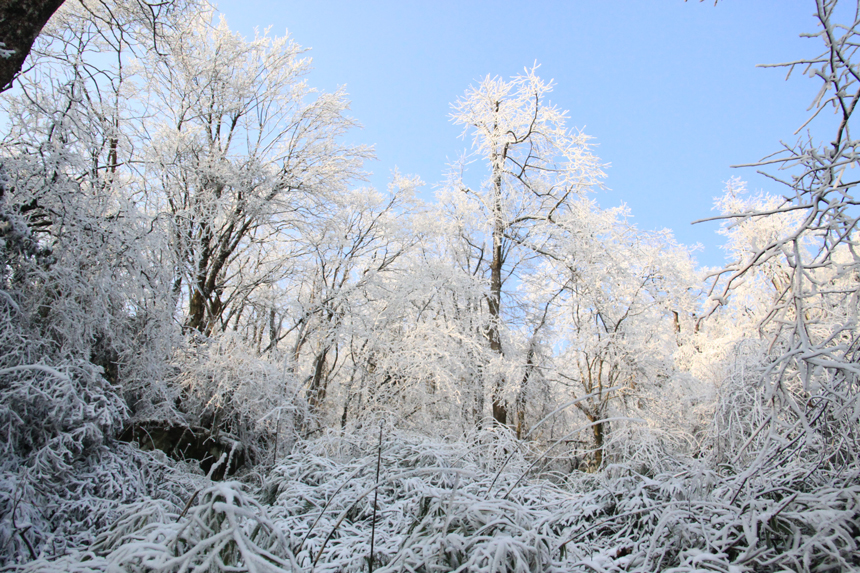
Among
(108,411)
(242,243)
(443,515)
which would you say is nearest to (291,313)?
(242,243)

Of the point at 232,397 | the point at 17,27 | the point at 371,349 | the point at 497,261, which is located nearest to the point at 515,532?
the point at 17,27

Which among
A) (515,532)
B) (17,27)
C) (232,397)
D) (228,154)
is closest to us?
(515,532)

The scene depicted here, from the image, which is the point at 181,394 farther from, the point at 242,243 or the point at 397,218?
the point at 397,218

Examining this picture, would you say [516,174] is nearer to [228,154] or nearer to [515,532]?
[228,154]

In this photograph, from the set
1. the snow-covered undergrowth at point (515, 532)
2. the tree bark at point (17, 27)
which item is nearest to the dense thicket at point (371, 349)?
the snow-covered undergrowth at point (515, 532)

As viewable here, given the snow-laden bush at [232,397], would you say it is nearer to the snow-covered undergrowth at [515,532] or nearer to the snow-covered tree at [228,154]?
the snow-covered tree at [228,154]

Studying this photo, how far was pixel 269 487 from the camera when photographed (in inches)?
133

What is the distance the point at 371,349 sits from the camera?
9359mm

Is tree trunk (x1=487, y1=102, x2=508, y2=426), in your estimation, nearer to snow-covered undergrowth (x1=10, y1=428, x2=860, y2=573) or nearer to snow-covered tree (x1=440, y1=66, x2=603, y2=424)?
snow-covered tree (x1=440, y1=66, x2=603, y2=424)

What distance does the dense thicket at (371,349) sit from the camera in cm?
182

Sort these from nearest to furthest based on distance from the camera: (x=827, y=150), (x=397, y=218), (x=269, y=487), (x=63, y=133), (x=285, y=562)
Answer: (x=285, y=562) < (x=827, y=150) < (x=269, y=487) < (x=63, y=133) < (x=397, y=218)

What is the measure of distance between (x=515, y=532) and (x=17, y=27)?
162 inches

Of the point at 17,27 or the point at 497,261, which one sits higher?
the point at 497,261

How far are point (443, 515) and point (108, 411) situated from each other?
3.51 meters
